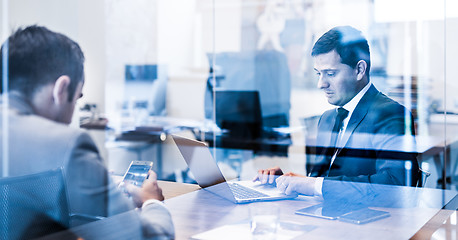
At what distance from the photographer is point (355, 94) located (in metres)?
2.11

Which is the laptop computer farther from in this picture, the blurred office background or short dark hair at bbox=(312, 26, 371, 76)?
the blurred office background

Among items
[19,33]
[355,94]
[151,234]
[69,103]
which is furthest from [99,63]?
[151,234]

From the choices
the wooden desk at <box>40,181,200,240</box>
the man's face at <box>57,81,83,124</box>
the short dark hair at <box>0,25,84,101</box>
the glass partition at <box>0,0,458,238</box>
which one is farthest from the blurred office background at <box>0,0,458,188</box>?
the wooden desk at <box>40,181,200,240</box>

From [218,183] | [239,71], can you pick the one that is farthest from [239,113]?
[218,183]

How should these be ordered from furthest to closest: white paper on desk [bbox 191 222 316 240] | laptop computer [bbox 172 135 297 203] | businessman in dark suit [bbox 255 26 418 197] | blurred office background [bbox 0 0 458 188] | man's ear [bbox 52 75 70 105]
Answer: blurred office background [bbox 0 0 458 188] → businessman in dark suit [bbox 255 26 418 197] → man's ear [bbox 52 75 70 105] → laptop computer [bbox 172 135 297 203] → white paper on desk [bbox 191 222 316 240]

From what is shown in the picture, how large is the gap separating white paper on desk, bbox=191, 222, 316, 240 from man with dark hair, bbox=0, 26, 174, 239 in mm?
99

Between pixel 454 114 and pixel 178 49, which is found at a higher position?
pixel 178 49

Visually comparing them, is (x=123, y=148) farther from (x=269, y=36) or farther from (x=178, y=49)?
(x=269, y=36)

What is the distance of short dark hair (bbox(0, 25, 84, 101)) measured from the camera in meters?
1.95

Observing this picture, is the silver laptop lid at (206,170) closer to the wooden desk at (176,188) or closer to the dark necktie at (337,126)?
the wooden desk at (176,188)

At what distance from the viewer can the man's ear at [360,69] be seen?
85.4 inches

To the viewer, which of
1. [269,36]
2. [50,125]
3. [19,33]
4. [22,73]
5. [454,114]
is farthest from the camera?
[269,36]

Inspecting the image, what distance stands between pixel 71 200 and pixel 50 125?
0.37 meters

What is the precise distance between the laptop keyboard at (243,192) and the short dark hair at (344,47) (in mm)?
697
